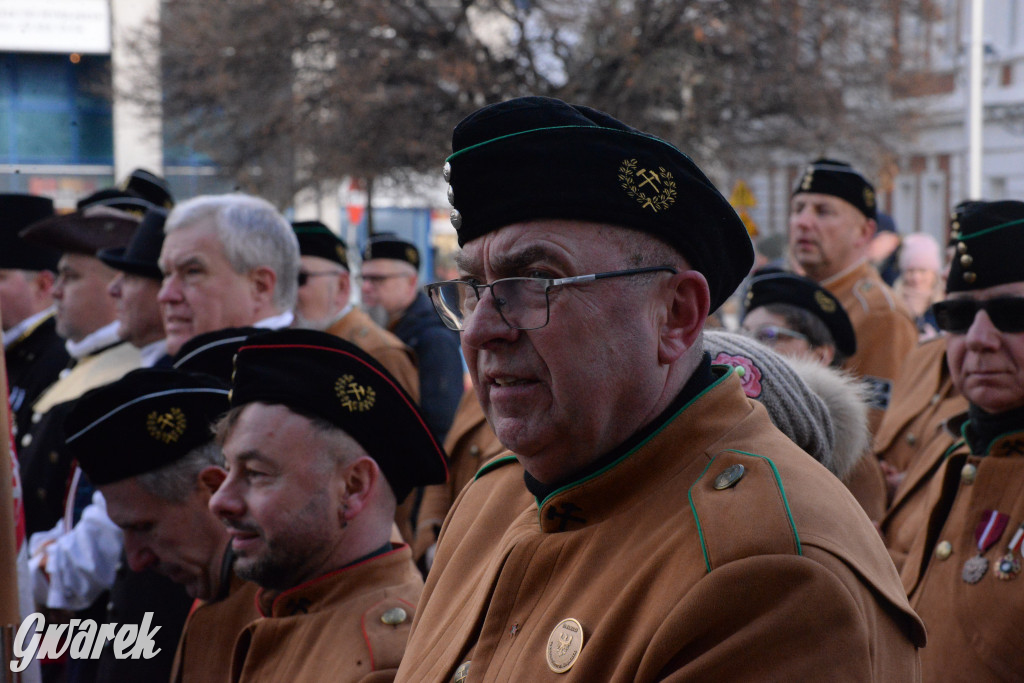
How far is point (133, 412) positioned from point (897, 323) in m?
4.04

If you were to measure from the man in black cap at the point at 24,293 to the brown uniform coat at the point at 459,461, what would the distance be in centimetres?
226

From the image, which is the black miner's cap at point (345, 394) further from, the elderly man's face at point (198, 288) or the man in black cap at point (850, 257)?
the man in black cap at point (850, 257)

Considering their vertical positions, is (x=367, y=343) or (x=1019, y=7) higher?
(x=1019, y=7)

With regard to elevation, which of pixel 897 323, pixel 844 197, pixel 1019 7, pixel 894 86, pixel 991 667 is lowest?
Result: pixel 991 667

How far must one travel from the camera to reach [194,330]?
449 centimetres

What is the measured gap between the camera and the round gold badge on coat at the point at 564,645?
1.72m

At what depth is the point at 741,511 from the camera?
1673 mm

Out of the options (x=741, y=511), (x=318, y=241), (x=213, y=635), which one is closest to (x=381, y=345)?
(x=318, y=241)

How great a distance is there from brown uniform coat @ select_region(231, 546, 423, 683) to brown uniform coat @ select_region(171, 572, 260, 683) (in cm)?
19

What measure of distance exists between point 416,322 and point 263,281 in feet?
9.95

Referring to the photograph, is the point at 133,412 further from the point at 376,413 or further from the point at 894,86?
the point at 894,86

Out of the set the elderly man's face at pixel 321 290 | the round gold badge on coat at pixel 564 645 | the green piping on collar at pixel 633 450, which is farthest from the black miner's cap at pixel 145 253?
the round gold badge on coat at pixel 564 645

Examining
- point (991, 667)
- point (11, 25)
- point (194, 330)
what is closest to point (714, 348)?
point (991, 667)

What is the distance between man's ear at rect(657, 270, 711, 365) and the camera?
Answer: 190 centimetres
